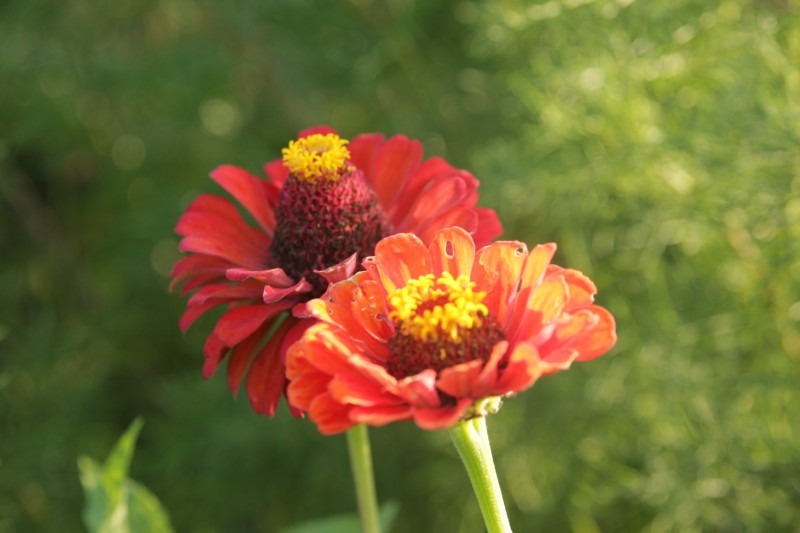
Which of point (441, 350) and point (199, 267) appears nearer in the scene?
point (441, 350)

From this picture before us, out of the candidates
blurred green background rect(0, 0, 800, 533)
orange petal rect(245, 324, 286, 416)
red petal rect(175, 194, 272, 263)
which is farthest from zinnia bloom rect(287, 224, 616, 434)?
blurred green background rect(0, 0, 800, 533)

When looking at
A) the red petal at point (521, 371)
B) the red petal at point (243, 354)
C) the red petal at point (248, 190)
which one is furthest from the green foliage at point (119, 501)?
the red petal at point (521, 371)

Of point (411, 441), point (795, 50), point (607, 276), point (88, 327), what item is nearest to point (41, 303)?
point (88, 327)

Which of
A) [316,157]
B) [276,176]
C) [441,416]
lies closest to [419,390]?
[441,416]

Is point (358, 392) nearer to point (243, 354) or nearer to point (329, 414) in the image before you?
point (329, 414)

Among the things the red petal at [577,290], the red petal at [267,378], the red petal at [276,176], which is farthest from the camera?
the red petal at [276,176]

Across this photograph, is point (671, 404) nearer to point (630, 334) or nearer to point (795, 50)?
point (630, 334)

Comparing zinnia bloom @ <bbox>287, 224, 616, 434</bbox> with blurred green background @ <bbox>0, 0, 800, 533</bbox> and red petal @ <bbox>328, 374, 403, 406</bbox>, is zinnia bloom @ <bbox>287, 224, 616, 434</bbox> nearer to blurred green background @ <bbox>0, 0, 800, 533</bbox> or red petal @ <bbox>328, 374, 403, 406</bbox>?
red petal @ <bbox>328, 374, 403, 406</bbox>

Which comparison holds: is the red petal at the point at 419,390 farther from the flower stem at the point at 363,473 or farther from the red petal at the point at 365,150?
the red petal at the point at 365,150
